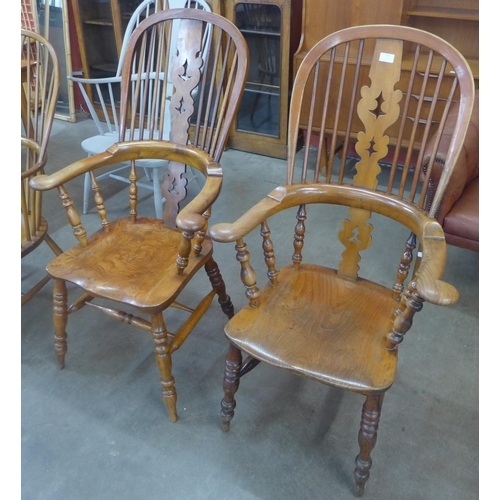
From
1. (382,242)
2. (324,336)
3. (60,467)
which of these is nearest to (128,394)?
(60,467)

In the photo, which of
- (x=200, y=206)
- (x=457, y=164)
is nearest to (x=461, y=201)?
(x=457, y=164)

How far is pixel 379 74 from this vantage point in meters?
1.24

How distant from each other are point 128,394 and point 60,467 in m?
0.30

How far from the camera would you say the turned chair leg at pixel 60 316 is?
4.90 feet

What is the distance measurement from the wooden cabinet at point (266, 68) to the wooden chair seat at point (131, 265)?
5.66 feet

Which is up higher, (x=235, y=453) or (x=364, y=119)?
(x=364, y=119)

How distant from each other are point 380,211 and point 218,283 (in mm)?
650

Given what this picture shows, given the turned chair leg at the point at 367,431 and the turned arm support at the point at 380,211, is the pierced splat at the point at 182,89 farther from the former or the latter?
the turned chair leg at the point at 367,431

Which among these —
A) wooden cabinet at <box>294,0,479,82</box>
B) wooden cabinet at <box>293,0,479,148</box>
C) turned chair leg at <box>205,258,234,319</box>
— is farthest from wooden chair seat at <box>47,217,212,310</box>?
wooden cabinet at <box>294,0,479,82</box>

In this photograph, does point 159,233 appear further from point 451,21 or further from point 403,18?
point 451,21

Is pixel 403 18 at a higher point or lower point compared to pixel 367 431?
higher

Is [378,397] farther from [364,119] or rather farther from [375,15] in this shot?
[375,15]

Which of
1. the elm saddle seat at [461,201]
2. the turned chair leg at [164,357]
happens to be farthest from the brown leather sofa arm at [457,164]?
the turned chair leg at [164,357]

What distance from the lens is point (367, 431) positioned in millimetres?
1156
